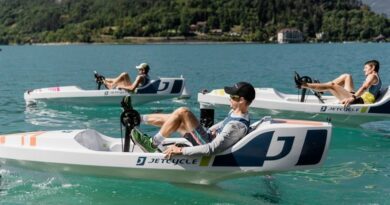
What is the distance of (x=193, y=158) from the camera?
9.77 meters

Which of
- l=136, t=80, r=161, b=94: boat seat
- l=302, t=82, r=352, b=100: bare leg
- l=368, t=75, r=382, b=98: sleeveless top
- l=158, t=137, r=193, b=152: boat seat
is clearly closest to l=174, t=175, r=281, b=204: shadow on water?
l=158, t=137, r=193, b=152: boat seat

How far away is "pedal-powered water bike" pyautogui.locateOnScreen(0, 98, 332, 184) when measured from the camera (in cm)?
966

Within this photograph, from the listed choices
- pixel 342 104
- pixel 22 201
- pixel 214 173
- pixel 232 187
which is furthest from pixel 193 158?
pixel 342 104

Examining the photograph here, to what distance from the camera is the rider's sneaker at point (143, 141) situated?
1016 cm

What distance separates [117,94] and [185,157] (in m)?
12.1

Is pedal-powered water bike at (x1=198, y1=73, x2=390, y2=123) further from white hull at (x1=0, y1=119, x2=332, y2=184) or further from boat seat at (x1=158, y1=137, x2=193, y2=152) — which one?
boat seat at (x1=158, y1=137, x2=193, y2=152)

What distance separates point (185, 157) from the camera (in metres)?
9.75

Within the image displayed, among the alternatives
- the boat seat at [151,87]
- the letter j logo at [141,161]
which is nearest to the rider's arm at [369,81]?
the letter j logo at [141,161]

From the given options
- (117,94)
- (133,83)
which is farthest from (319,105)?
→ (117,94)

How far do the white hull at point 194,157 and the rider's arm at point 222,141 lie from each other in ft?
0.40

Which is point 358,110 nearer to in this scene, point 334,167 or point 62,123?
point 334,167

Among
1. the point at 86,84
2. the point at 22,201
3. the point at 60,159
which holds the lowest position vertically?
the point at 86,84

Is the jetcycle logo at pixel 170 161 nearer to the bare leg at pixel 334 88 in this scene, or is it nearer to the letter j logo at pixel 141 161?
the letter j logo at pixel 141 161

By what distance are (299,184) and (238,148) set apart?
2.12 meters
